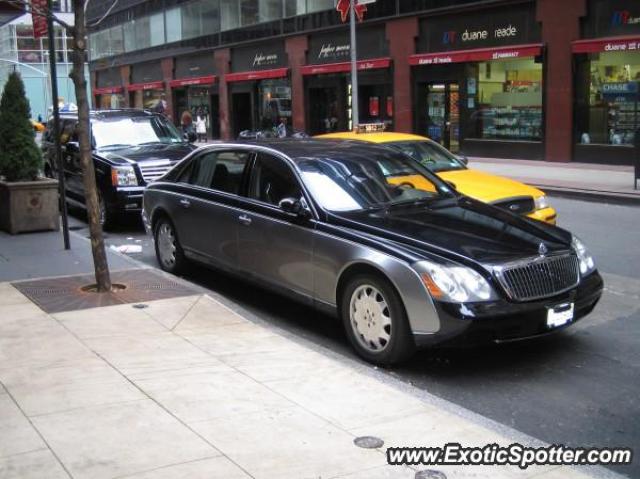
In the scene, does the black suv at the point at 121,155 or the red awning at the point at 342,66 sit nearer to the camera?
the black suv at the point at 121,155

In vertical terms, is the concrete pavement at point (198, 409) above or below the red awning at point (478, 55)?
below

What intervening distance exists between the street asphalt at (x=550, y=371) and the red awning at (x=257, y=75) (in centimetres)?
2414

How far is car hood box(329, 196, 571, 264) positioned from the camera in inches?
213

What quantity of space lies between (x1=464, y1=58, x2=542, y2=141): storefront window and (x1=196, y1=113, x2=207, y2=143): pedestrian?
582 inches

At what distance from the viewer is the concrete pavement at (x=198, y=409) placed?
A: 3.84 m

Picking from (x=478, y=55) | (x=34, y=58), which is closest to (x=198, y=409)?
(x=478, y=55)

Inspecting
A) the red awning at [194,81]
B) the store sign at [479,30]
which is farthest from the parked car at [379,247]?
the red awning at [194,81]

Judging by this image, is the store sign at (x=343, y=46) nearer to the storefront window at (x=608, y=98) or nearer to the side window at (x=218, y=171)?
the storefront window at (x=608, y=98)

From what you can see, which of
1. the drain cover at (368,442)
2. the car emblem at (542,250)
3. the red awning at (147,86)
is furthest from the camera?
the red awning at (147,86)

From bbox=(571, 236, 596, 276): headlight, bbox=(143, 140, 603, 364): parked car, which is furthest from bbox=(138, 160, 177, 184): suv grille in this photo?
bbox=(571, 236, 596, 276): headlight

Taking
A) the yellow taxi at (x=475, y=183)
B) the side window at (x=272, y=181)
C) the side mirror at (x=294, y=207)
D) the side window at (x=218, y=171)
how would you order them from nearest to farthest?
the side mirror at (x=294, y=207) < the side window at (x=272, y=181) < the side window at (x=218, y=171) < the yellow taxi at (x=475, y=183)

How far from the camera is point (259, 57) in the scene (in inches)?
1299

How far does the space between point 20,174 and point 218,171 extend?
4.45m

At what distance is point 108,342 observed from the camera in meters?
5.94
